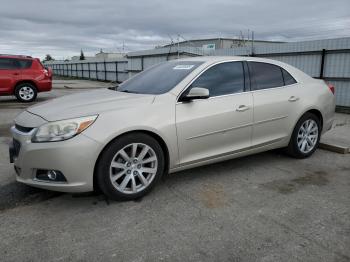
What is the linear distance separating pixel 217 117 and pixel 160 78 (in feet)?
3.01

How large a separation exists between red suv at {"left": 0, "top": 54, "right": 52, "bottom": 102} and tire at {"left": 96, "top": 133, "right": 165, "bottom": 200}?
398 inches

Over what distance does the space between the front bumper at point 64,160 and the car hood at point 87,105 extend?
0.29 m


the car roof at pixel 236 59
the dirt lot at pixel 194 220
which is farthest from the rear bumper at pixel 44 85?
the car roof at pixel 236 59

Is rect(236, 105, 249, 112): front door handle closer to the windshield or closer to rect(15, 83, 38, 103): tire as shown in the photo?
the windshield

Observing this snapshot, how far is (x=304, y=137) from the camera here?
16.5 ft

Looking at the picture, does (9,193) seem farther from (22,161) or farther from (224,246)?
(224,246)

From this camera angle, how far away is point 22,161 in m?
3.31

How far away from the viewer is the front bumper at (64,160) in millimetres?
3154

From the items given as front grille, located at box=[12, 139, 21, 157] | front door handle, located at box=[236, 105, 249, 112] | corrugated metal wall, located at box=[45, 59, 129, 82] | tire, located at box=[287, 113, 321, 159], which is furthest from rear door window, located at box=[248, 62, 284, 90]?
corrugated metal wall, located at box=[45, 59, 129, 82]

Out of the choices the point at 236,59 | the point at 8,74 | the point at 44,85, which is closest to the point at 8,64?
the point at 8,74

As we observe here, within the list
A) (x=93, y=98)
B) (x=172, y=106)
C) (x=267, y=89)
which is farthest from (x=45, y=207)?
(x=267, y=89)

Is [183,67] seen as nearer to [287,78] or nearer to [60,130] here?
[287,78]

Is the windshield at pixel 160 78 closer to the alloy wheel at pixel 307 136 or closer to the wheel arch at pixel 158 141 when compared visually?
the wheel arch at pixel 158 141

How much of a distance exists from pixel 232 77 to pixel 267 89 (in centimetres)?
57
